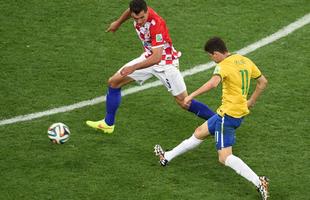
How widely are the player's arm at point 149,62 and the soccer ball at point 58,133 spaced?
1097 millimetres

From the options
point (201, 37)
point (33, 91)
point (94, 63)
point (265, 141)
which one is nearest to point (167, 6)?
point (201, 37)

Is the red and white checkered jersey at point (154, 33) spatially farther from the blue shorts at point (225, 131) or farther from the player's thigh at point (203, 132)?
the blue shorts at point (225, 131)

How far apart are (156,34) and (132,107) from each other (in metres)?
1.71

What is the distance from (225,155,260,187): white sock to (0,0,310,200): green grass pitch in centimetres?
31

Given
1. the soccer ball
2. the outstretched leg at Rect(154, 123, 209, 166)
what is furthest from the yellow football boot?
the outstretched leg at Rect(154, 123, 209, 166)

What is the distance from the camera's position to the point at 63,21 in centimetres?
1459

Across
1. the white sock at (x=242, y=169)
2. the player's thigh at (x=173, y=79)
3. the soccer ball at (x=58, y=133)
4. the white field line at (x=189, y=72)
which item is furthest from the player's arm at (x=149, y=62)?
the white sock at (x=242, y=169)

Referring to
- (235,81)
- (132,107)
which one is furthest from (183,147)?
(132,107)

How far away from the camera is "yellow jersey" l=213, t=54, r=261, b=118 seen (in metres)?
9.51

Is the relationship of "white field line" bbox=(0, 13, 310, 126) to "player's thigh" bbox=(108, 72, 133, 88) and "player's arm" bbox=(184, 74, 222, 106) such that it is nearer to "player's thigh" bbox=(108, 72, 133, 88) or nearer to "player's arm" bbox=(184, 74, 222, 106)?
"player's thigh" bbox=(108, 72, 133, 88)

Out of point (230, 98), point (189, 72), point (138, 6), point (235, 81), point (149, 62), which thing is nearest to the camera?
point (235, 81)

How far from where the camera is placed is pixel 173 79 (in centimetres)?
1100

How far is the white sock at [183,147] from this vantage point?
10102mm

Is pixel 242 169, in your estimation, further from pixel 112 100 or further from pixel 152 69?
pixel 112 100
